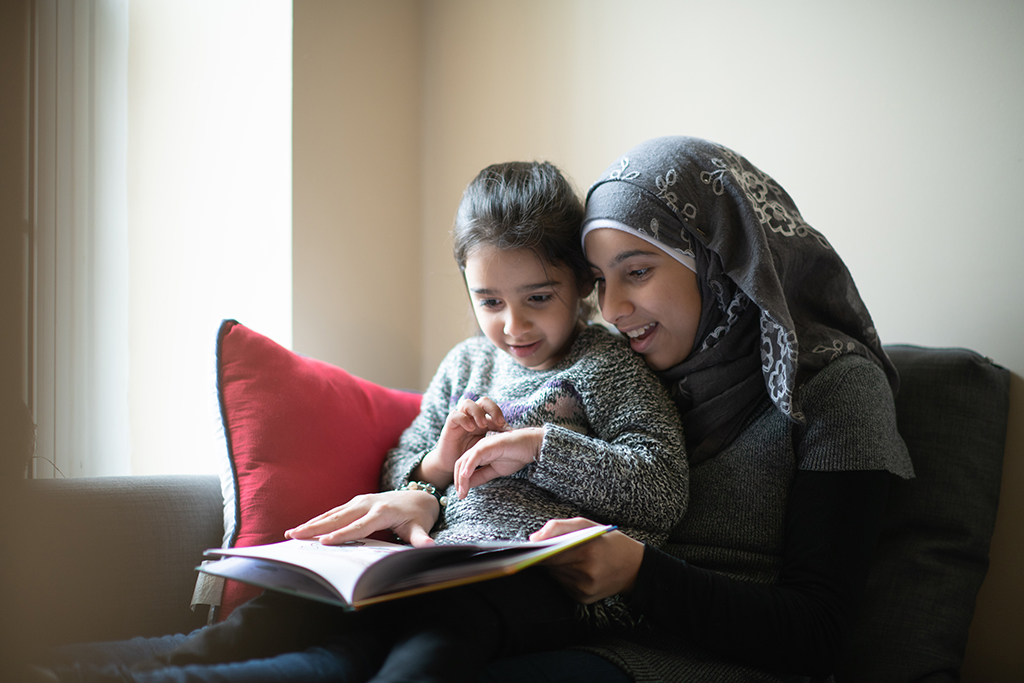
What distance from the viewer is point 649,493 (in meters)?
1.00

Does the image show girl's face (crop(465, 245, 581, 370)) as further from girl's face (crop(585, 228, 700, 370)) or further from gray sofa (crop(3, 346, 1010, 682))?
gray sofa (crop(3, 346, 1010, 682))

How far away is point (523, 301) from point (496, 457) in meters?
0.34

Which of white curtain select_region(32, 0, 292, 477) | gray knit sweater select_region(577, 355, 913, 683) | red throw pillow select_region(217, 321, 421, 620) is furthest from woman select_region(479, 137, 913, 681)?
white curtain select_region(32, 0, 292, 477)

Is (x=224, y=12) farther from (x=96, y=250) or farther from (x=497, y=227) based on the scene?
(x=497, y=227)

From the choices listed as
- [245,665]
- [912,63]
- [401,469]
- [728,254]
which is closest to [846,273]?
[728,254]

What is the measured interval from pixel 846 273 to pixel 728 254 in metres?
0.23

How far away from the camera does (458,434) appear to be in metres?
1.08

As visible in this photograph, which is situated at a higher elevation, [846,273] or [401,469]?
[846,273]

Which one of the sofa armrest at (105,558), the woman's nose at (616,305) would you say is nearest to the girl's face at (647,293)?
the woman's nose at (616,305)

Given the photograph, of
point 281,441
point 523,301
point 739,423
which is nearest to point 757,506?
point 739,423

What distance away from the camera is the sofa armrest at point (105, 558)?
951 millimetres

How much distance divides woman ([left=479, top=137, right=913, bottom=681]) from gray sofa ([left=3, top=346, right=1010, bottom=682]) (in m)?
0.13

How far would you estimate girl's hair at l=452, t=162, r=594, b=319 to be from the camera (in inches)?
47.1

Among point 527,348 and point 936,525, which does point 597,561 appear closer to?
point 527,348
